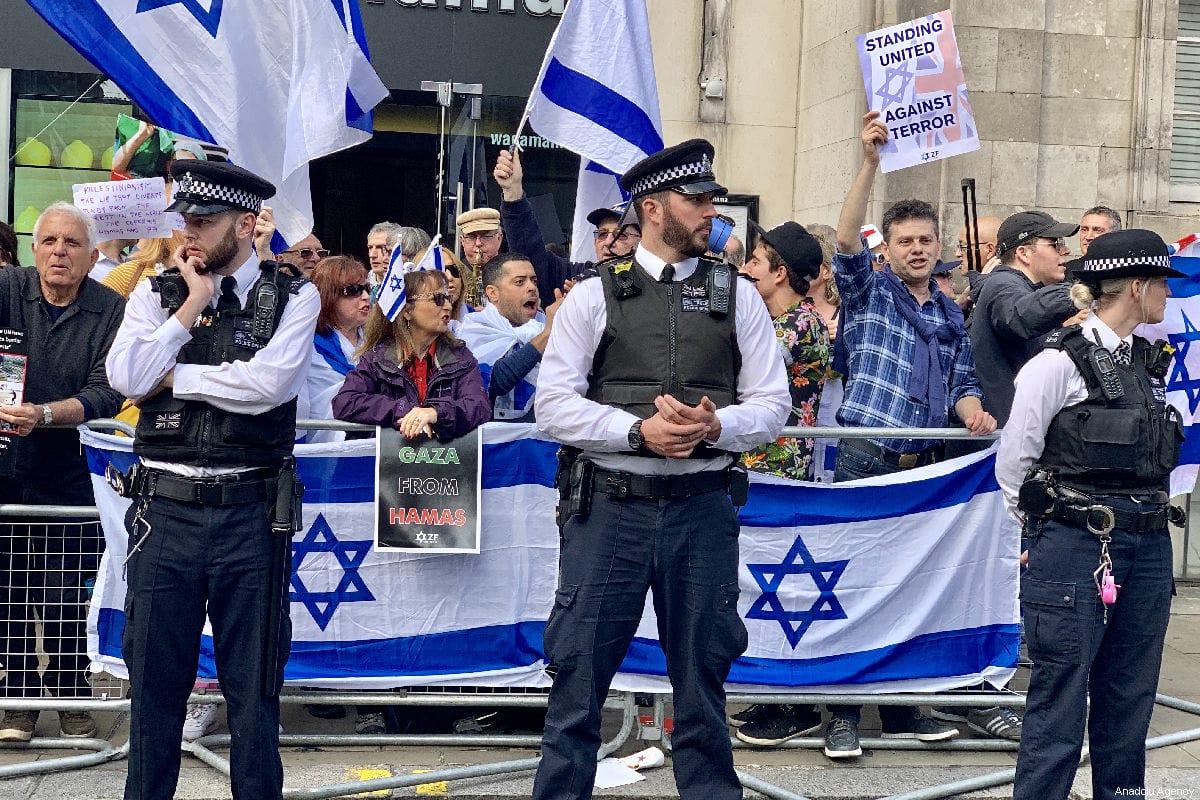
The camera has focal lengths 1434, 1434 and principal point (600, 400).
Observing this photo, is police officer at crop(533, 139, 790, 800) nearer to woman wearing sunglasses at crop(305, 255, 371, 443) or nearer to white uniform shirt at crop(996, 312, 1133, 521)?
white uniform shirt at crop(996, 312, 1133, 521)

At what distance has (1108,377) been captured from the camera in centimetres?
512

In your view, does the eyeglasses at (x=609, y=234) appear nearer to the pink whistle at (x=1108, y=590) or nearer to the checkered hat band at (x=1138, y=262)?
the checkered hat band at (x=1138, y=262)

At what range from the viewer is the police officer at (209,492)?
4.94 m

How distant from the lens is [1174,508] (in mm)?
5367

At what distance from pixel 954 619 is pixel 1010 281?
170 cm

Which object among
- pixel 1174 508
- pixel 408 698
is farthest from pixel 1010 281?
pixel 408 698

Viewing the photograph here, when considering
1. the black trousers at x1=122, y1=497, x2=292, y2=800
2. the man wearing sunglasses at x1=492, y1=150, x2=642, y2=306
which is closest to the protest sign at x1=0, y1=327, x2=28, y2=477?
the black trousers at x1=122, y1=497, x2=292, y2=800

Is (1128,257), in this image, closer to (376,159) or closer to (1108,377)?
(1108,377)

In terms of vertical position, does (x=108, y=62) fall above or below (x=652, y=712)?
above

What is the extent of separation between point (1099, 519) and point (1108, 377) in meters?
0.51

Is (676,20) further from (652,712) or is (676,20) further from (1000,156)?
(652,712)

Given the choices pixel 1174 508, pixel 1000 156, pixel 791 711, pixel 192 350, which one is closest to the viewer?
pixel 192 350

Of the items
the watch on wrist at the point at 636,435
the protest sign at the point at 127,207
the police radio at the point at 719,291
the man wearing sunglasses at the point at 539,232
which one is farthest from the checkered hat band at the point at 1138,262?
the protest sign at the point at 127,207

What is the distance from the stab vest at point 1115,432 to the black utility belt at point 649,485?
1350mm
